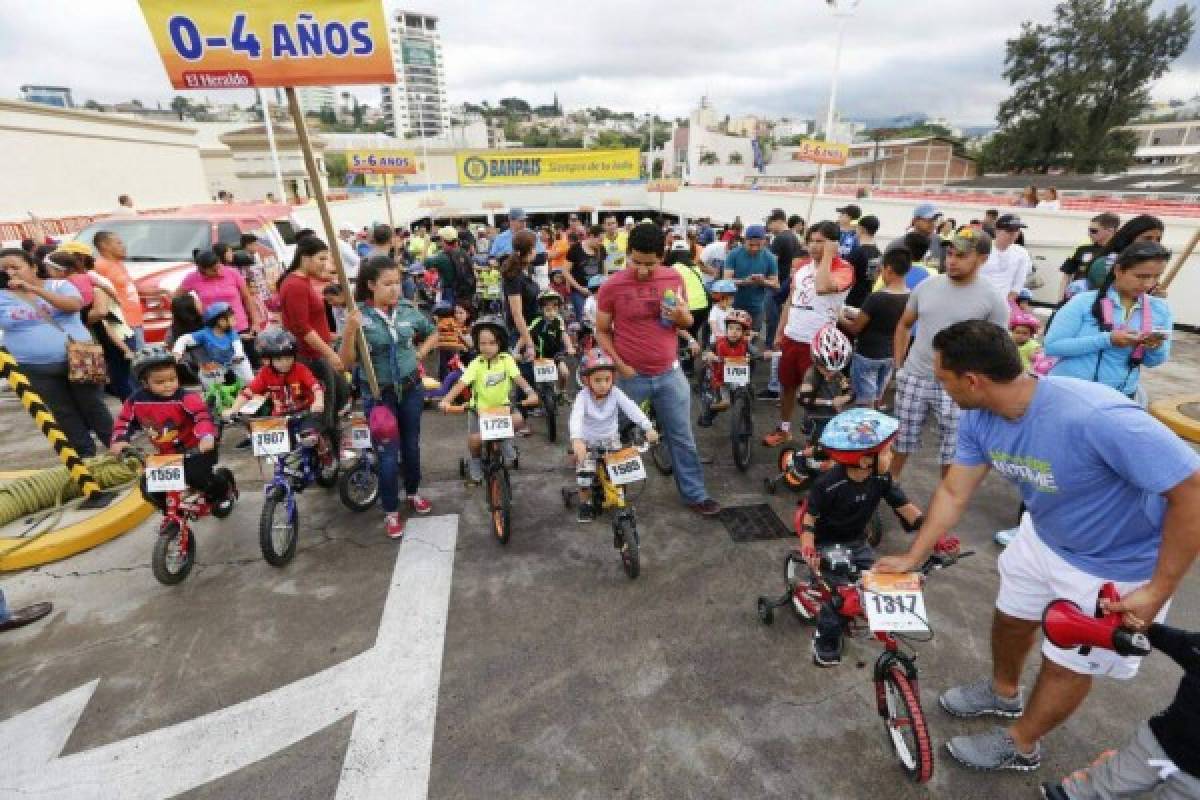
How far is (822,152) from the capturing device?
1189 cm

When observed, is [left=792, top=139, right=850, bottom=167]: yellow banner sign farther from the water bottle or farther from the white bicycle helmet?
the water bottle

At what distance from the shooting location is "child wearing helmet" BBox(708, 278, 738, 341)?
643 centimetres

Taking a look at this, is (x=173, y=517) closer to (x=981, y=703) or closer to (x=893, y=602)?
(x=893, y=602)

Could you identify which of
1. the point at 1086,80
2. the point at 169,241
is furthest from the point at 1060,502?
the point at 1086,80

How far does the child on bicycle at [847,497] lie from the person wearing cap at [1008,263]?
510 cm

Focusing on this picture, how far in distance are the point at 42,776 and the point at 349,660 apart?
4.54 ft

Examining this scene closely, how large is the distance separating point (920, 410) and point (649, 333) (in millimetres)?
2207

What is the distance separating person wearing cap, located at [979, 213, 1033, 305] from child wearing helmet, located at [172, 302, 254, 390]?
8.45 meters

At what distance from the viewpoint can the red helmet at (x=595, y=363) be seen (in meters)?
4.19

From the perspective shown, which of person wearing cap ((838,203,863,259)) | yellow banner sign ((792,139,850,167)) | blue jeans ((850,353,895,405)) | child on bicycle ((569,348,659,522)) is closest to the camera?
child on bicycle ((569,348,659,522))

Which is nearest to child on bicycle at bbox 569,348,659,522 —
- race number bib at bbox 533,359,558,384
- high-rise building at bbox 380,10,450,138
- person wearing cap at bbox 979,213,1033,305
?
race number bib at bbox 533,359,558,384

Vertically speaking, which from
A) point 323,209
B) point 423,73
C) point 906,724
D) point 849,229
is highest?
point 423,73

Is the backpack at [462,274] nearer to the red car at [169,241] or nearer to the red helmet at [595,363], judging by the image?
the red car at [169,241]

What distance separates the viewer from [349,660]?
3.41m
